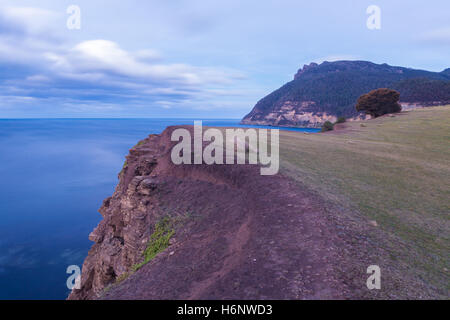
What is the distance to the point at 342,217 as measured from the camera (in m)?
7.27

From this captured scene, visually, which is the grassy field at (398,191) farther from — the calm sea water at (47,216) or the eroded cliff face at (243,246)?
the calm sea water at (47,216)

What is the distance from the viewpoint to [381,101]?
5494 cm

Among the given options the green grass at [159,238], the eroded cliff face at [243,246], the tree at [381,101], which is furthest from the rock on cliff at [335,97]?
the green grass at [159,238]

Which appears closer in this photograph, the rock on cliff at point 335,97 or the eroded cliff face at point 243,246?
the eroded cliff face at point 243,246

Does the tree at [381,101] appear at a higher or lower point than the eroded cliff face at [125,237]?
higher

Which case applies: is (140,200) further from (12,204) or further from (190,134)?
(12,204)

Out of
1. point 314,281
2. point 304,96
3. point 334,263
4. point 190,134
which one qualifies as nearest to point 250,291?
point 314,281

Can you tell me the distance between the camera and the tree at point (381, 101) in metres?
54.9

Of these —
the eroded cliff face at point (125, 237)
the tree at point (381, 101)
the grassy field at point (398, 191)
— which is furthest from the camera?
the tree at point (381, 101)

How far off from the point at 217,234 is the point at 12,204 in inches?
2347

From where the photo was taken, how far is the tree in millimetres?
54875

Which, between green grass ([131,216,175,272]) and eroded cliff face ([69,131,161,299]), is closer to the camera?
green grass ([131,216,175,272])

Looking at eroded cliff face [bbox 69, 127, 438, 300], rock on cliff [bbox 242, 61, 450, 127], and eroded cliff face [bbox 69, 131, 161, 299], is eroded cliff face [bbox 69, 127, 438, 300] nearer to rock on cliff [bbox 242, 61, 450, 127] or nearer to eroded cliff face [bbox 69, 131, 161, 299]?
eroded cliff face [bbox 69, 131, 161, 299]

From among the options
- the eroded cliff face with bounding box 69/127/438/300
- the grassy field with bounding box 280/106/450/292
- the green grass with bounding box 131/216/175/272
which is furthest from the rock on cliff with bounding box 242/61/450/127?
the green grass with bounding box 131/216/175/272
